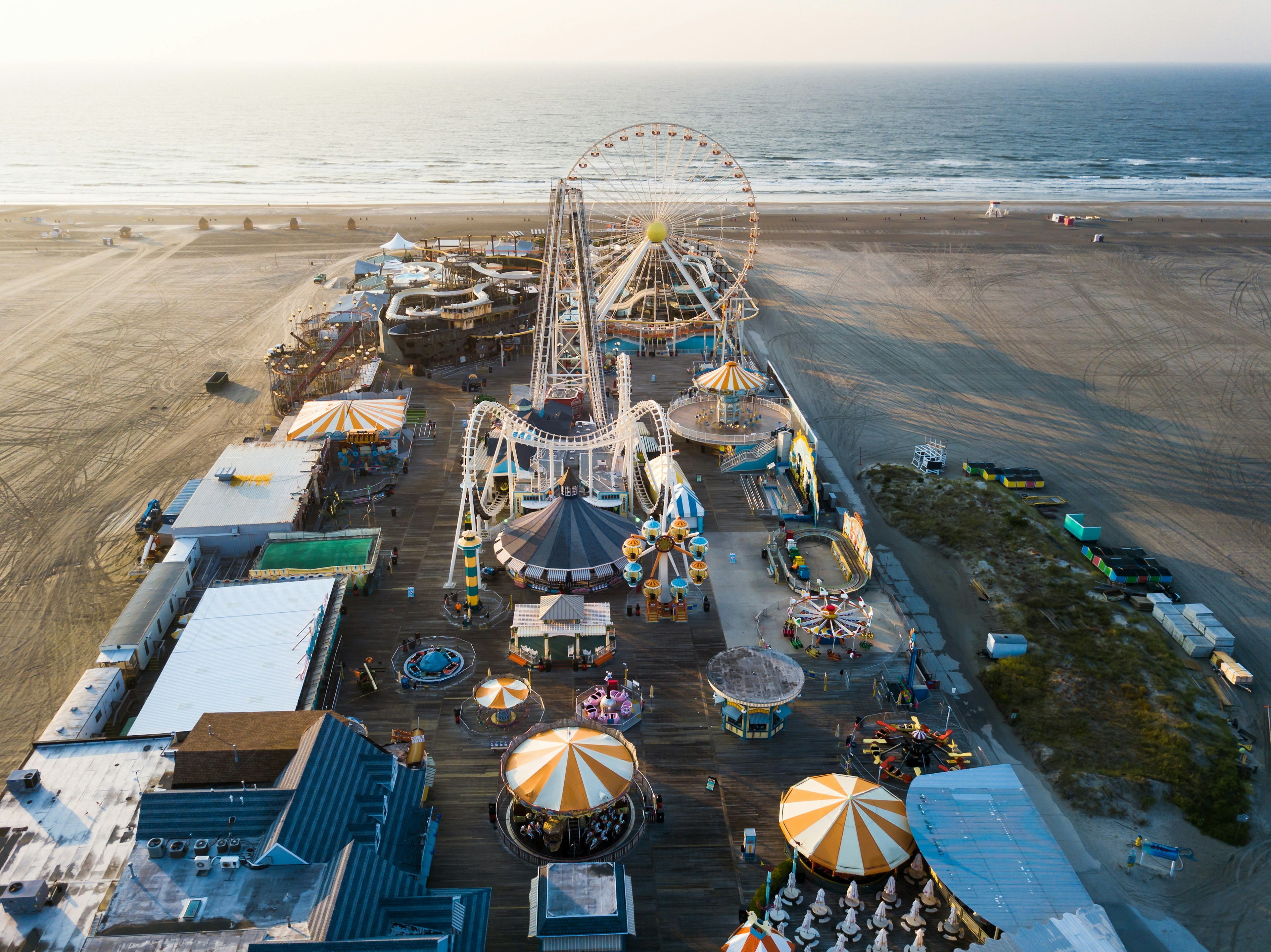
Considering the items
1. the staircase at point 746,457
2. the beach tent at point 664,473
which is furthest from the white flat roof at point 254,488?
the staircase at point 746,457

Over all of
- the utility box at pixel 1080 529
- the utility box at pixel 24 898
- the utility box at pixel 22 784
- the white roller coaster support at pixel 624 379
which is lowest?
the utility box at pixel 1080 529

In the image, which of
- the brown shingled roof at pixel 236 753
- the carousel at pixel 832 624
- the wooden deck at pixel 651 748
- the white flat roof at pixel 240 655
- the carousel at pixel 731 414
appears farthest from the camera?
the carousel at pixel 731 414

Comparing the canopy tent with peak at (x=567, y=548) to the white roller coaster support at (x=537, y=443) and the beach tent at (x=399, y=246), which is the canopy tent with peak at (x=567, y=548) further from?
the beach tent at (x=399, y=246)

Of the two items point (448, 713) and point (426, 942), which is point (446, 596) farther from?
point (426, 942)

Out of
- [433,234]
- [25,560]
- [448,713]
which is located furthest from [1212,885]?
[433,234]

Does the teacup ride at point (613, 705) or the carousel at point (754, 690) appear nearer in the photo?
the carousel at point (754, 690)

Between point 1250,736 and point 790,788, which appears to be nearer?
point 790,788
